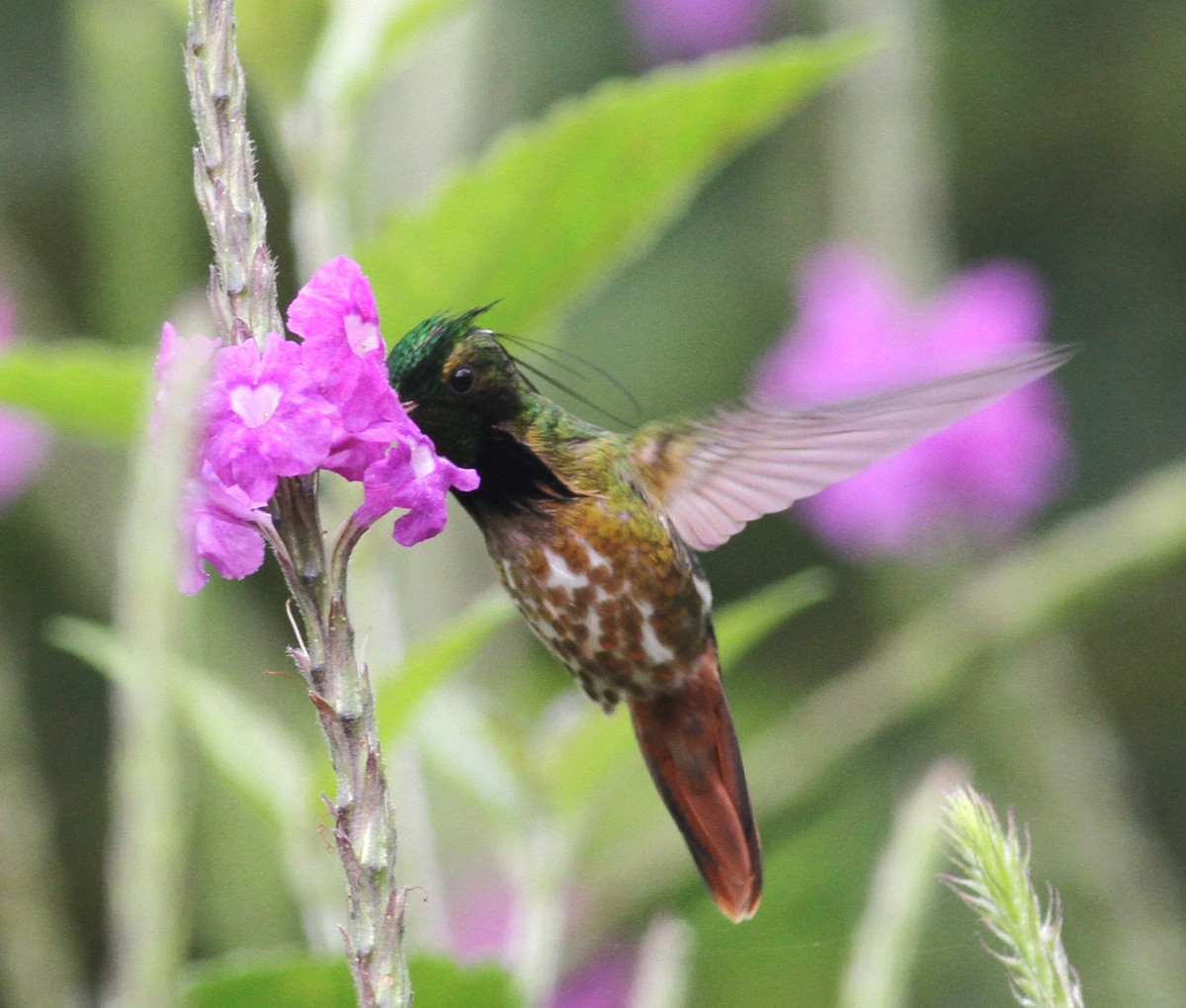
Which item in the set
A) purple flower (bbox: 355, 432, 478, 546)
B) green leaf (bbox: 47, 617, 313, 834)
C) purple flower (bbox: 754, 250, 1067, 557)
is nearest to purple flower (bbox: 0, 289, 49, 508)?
purple flower (bbox: 754, 250, 1067, 557)

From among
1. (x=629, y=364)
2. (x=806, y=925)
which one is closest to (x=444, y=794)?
(x=806, y=925)

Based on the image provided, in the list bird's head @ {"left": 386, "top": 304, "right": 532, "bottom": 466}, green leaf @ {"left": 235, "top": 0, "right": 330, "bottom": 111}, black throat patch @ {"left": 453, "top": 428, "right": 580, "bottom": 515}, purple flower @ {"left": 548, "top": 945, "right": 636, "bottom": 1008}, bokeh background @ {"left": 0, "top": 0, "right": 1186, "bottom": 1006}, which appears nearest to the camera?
bird's head @ {"left": 386, "top": 304, "right": 532, "bottom": 466}

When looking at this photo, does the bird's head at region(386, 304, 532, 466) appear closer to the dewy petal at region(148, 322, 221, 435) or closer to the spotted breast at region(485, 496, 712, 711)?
the spotted breast at region(485, 496, 712, 711)

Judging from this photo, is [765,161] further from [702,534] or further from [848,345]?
[702,534]

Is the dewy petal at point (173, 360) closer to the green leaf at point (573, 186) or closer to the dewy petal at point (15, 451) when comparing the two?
the green leaf at point (573, 186)

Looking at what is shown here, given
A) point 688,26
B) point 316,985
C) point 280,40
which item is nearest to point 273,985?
point 316,985

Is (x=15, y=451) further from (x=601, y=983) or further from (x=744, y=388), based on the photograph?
(x=744, y=388)
